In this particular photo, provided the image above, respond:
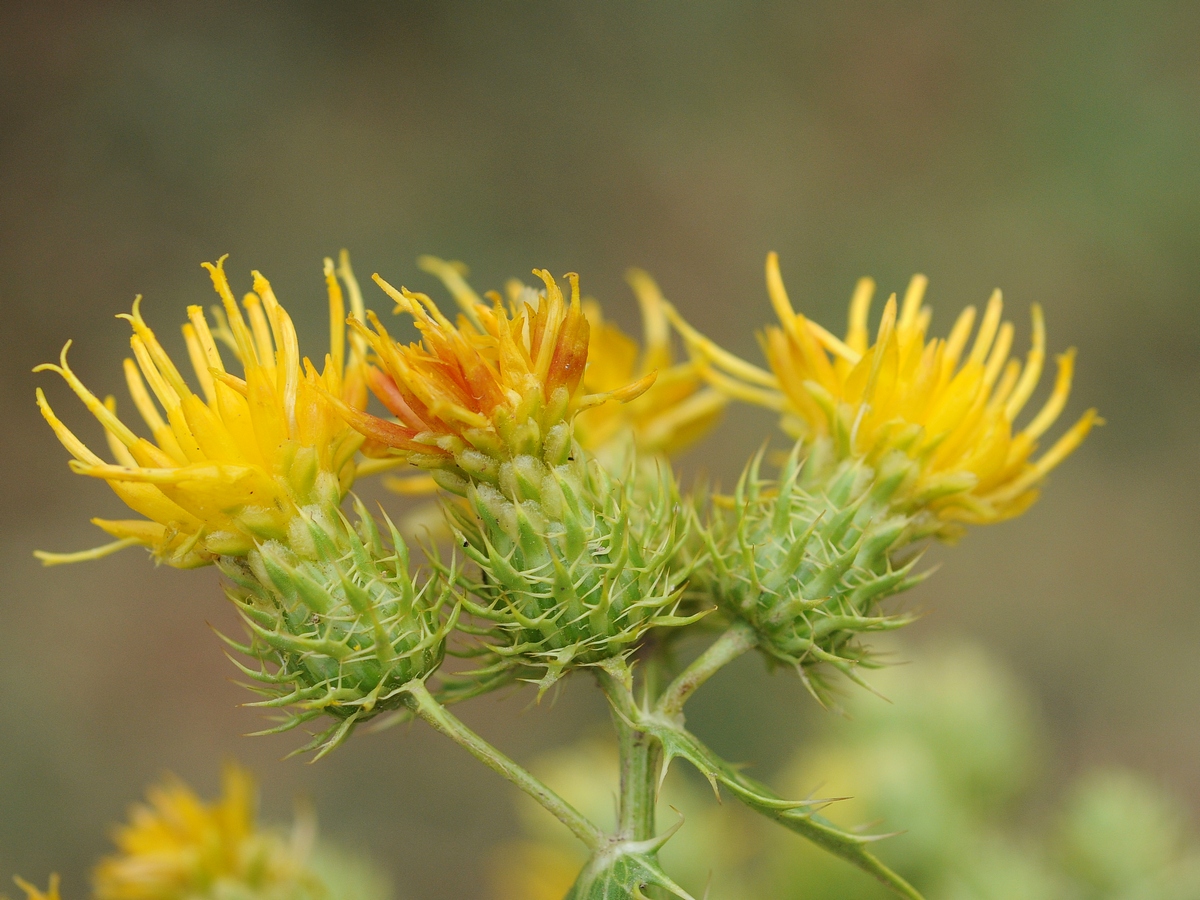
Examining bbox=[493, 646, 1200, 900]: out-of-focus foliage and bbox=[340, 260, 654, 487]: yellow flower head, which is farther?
bbox=[493, 646, 1200, 900]: out-of-focus foliage

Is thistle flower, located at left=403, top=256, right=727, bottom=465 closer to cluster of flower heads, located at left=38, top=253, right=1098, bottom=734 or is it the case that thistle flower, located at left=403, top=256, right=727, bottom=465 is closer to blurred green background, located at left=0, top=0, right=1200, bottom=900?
cluster of flower heads, located at left=38, top=253, right=1098, bottom=734

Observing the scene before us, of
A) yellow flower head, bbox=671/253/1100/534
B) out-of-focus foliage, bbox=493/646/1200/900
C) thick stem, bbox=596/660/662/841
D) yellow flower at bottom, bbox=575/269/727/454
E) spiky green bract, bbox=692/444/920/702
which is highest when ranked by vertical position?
yellow flower at bottom, bbox=575/269/727/454

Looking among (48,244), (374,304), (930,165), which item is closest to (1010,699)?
(374,304)

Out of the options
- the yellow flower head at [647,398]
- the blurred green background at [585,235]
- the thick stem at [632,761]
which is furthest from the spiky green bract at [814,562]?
the blurred green background at [585,235]

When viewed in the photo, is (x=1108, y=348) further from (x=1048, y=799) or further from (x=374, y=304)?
(x=374, y=304)

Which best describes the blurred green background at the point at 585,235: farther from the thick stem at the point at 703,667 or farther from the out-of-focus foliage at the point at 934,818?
the thick stem at the point at 703,667

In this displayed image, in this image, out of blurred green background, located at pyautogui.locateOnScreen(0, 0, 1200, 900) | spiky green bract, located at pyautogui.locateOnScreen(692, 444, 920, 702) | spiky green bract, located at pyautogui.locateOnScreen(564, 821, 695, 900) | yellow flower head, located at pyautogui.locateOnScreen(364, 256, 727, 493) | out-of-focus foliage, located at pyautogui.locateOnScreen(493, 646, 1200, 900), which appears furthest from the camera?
blurred green background, located at pyautogui.locateOnScreen(0, 0, 1200, 900)

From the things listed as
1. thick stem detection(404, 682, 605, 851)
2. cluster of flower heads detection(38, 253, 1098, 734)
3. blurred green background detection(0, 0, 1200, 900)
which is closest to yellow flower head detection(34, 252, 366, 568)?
→ cluster of flower heads detection(38, 253, 1098, 734)

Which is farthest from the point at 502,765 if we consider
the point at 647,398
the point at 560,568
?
the point at 647,398
